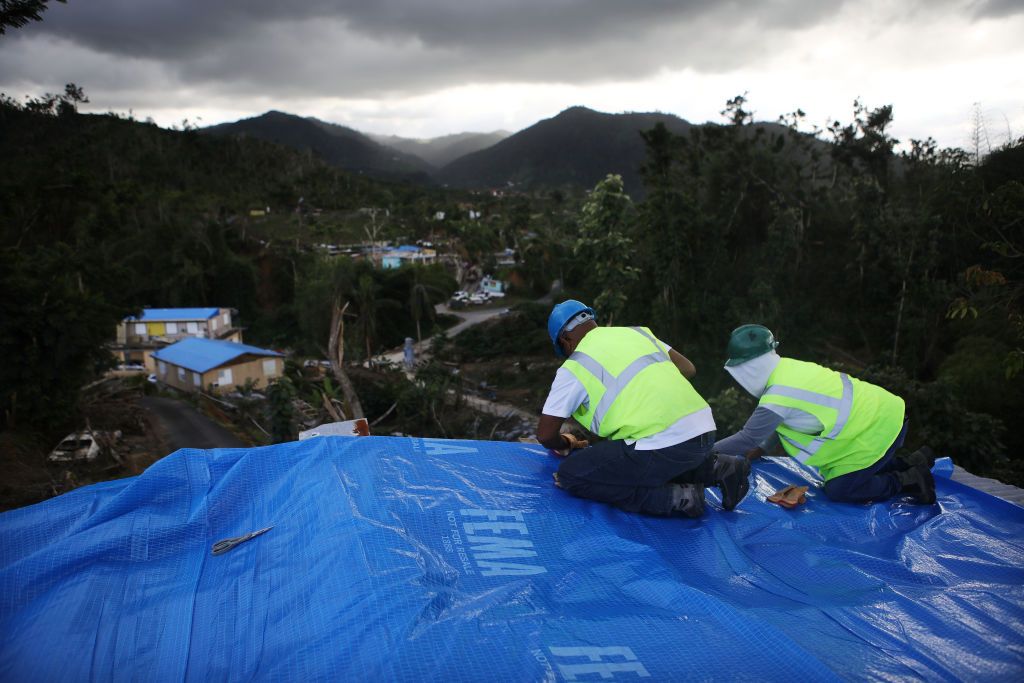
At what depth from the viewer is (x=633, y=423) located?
292cm

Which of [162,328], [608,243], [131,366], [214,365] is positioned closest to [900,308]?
[608,243]

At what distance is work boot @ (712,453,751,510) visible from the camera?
3154 millimetres

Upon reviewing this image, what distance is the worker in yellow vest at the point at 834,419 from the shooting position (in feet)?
10.8

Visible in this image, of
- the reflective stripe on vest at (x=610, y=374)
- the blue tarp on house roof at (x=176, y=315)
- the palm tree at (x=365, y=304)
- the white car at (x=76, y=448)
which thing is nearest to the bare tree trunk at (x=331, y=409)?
the white car at (x=76, y=448)

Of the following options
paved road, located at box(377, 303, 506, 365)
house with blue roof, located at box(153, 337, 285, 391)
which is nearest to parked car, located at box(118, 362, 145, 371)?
house with blue roof, located at box(153, 337, 285, 391)

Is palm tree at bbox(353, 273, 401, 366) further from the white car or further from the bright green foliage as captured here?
the white car

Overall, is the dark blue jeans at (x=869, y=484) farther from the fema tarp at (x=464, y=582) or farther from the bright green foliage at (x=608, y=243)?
the bright green foliage at (x=608, y=243)

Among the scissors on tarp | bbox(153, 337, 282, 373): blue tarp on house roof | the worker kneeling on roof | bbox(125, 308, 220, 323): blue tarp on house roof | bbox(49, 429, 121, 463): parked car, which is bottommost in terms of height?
bbox(153, 337, 282, 373): blue tarp on house roof

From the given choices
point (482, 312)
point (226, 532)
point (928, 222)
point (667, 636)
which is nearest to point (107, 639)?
point (226, 532)

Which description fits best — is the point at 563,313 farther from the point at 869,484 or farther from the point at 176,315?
the point at 176,315

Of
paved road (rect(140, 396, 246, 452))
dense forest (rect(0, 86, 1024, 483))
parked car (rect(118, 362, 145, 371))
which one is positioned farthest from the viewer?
parked car (rect(118, 362, 145, 371))

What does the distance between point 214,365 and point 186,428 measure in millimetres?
7975

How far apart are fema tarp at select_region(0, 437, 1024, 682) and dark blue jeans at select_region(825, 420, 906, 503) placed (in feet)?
0.27

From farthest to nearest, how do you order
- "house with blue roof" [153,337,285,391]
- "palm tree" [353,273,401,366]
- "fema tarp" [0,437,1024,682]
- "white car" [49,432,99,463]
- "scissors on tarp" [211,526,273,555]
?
"palm tree" [353,273,401,366]
"house with blue roof" [153,337,285,391]
"white car" [49,432,99,463]
"scissors on tarp" [211,526,273,555]
"fema tarp" [0,437,1024,682]
